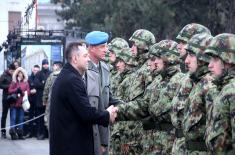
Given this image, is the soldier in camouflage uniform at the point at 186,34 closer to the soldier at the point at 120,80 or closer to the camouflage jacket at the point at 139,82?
the camouflage jacket at the point at 139,82

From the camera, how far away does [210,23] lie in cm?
3111

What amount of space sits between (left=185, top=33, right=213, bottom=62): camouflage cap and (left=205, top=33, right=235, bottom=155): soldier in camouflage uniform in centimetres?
81

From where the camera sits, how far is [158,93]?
9.13 metres

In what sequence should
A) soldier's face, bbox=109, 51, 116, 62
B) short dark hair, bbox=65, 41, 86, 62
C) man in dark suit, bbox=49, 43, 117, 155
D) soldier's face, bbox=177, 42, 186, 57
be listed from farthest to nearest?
1. soldier's face, bbox=109, 51, 116, 62
2. soldier's face, bbox=177, 42, 186, 57
3. short dark hair, bbox=65, 41, 86, 62
4. man in dark suit, bbox=49, 43, 117, 155

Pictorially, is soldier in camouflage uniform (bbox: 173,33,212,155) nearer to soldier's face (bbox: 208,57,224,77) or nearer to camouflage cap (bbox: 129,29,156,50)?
soldier's face (bbox: 208,57,224,77)

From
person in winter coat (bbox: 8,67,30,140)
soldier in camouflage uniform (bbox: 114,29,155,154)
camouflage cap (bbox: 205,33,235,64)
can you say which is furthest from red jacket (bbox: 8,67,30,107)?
camouflage cap (bbox: 205,33,235,64)

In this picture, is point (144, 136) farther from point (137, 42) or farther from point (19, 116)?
point (19, 116)

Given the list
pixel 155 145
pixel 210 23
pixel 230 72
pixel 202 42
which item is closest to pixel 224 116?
pixel 230 72

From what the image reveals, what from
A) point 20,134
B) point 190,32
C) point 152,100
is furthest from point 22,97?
point 190,32

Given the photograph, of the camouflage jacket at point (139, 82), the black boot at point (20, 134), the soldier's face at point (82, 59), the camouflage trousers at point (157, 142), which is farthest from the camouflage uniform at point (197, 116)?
the black boot at point (20, 134)

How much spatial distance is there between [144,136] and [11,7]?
Answer: 52.5 m

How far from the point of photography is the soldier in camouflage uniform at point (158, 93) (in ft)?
30.0

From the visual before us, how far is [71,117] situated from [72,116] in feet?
0.05

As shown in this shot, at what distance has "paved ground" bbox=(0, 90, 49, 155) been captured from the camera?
1594 centimetres
